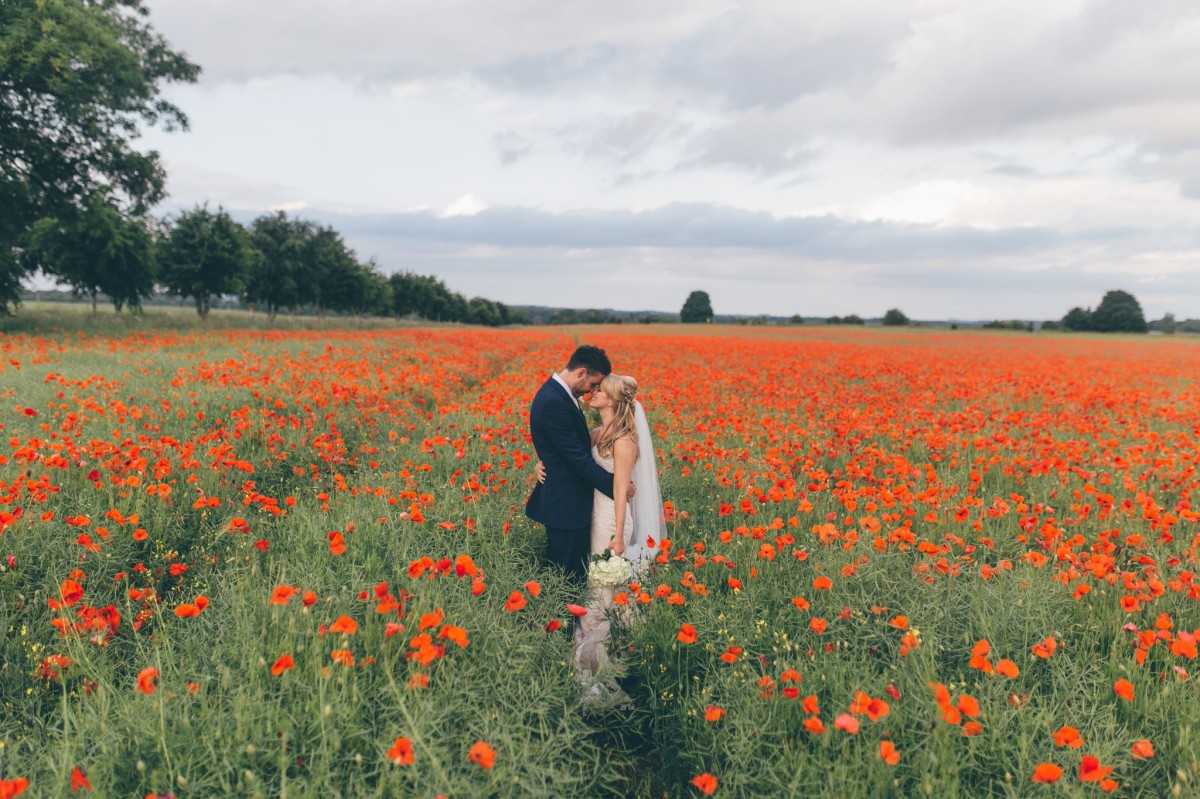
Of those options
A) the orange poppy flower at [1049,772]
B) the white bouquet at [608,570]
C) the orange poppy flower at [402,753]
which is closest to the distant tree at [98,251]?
the white bouquet at [608,570]

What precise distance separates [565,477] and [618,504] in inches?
16.4

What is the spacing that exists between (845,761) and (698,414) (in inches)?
271

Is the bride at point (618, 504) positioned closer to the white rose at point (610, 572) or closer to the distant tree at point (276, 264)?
the white rose at point (610, 572)

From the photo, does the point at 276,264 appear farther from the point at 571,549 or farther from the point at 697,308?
the point at 697,308

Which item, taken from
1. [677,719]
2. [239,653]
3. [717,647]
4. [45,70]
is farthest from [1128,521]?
[45,70]

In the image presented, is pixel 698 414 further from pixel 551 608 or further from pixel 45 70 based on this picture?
pixel 45 70

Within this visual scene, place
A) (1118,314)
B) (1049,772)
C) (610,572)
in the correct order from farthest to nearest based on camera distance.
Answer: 1. (1118,314)
2. (610,572)
3. (1049,772)

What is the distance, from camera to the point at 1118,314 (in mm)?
82750

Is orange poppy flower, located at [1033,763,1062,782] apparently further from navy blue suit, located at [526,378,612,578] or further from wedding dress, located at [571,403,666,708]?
navy blue suit, located at [526,378,612,578]

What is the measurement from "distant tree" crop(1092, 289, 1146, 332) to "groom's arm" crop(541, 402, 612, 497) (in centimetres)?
10455

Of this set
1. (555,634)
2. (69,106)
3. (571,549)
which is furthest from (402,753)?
(69,106)

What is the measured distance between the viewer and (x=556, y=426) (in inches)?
160

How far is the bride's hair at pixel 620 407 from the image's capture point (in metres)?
4.05

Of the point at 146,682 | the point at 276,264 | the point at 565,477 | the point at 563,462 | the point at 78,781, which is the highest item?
the point at 276,264
